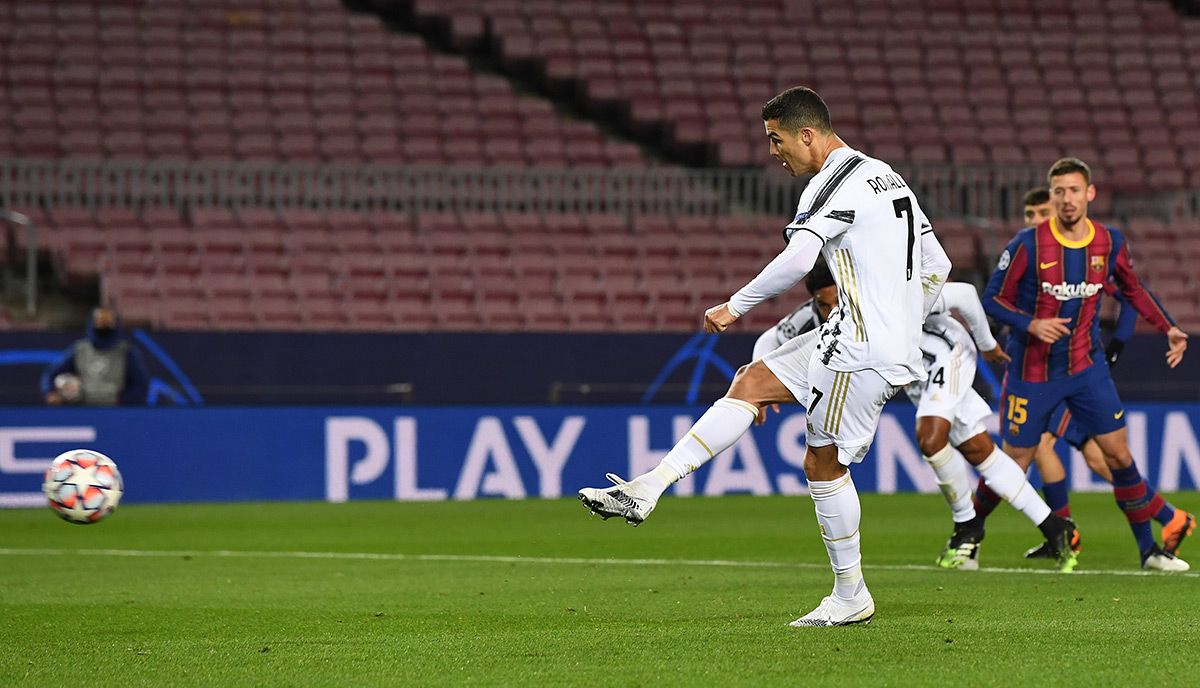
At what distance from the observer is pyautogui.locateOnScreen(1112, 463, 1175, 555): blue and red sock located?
9.92 meters

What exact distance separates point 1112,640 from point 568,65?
65.7ft

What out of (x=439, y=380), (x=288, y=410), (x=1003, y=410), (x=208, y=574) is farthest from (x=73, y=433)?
(x=1003, y=410)

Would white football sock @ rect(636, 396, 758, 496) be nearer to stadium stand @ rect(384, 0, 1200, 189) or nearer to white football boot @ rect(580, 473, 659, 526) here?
white football boot @ rect(580, 473, 659, 526)

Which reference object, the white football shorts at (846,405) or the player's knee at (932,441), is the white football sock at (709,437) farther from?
the player's knee at (932,441)

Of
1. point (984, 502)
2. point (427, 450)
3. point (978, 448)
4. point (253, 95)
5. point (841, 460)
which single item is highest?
point (253, 95)

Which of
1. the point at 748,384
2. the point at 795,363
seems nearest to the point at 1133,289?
the point at 795,363

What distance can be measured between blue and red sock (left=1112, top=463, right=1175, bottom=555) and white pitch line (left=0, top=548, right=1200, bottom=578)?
11.4 inches

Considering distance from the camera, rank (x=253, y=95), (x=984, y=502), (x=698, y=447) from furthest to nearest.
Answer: (x=253, y=95) → (x=984, y=502) → (x=698, y=447)

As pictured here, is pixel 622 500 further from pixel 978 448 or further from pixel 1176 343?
pixel 1176 343

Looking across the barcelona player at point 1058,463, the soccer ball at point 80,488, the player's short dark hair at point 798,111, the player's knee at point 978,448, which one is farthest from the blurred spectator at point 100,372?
the player's short dark hair at point 798,111

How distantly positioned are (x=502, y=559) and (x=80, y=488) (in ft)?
8.80

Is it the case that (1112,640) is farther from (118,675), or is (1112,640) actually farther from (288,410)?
(288,410)

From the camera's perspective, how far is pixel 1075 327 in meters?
9.92

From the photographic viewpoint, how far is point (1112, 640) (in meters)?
6.57
